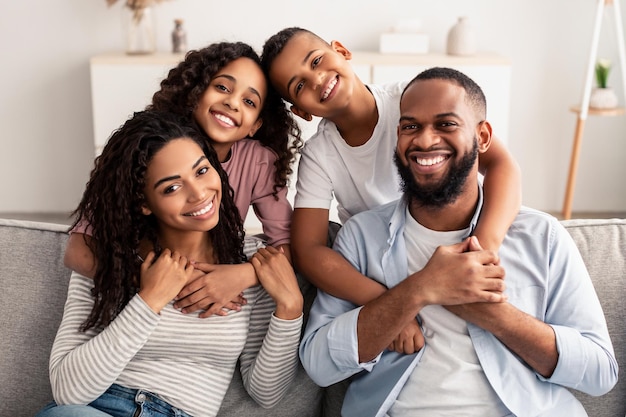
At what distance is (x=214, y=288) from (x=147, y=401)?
11.2 inches

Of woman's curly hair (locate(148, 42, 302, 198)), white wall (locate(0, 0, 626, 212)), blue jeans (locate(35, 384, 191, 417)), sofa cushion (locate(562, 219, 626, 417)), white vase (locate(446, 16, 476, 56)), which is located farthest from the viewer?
white wall (locate(0, 0, 626, 212))

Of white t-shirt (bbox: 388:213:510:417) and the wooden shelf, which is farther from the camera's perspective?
the wooden shelf

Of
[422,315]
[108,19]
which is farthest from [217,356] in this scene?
[108,19]

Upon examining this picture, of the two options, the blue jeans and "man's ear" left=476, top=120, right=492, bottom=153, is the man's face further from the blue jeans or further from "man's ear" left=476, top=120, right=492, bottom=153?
the blue jeans

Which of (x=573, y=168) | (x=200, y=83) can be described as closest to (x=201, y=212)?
(x=200, y=83)

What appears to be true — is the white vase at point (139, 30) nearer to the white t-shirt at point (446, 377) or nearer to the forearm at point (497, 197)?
the forearm at point (497, 197)

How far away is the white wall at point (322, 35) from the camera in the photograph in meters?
4.41

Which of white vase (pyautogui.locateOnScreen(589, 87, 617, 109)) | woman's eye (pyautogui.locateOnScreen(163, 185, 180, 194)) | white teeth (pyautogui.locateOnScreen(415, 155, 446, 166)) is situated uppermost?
white teeth (pyautogui.locateOnScreen(415, 155, 446, 166))

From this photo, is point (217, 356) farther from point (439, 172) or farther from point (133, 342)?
point (439, 172)

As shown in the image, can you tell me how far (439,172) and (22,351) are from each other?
1066 mm

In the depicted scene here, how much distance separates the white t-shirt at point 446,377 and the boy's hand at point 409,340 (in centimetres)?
3

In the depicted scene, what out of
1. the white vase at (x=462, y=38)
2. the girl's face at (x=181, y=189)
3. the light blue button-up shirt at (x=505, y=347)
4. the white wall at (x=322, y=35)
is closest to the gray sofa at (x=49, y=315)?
the light blue button-up shirt at (x=505, y=347)

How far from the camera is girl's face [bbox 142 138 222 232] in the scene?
5.44ft

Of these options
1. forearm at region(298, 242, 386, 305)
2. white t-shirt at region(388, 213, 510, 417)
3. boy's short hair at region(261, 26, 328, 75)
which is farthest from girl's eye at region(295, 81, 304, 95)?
white t-shirt at region(388, 213, 510, 417)
